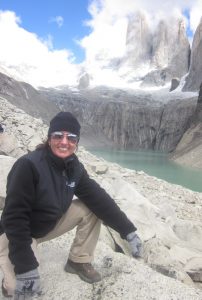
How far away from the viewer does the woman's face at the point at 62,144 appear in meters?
4.23

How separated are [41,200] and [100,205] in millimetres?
676

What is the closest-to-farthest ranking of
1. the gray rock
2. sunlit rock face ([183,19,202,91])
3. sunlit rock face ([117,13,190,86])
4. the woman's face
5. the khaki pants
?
the woman's face, the khaki pants, sunlit rock face ([183,19,202,91]), the gray rock, sunlit rock face ([117,13,190,86])

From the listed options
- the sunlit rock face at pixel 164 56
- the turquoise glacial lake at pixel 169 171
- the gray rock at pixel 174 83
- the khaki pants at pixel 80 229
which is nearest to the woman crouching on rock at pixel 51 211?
the khaki pants at pixel 80 229

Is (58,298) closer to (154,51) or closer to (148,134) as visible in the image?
(148,134)

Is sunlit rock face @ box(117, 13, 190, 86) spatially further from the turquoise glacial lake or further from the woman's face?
the woman's face

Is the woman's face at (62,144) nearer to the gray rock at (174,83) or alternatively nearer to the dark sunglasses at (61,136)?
the dark sunglasses at (61,136)

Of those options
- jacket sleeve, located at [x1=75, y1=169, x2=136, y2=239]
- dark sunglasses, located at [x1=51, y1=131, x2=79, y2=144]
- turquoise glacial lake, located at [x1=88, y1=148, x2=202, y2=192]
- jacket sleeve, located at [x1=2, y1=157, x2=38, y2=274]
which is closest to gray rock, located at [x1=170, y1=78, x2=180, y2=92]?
turquoise glacial lake, located at [x1=88, y1=148, x2=202, y2=192]

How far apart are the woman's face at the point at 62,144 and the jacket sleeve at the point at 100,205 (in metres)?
0.35

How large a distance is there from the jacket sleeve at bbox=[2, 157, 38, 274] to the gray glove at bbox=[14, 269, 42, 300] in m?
0.06

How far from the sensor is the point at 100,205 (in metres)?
4.47

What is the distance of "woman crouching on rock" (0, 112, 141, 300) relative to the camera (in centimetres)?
387

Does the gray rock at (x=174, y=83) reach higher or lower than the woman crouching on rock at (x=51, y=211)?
higher

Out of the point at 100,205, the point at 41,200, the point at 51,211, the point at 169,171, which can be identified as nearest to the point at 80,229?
the point at 100,205

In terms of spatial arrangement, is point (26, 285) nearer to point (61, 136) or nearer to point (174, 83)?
point (61, 136)
